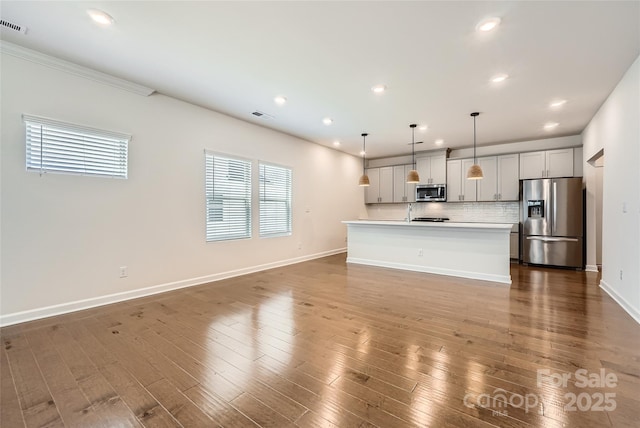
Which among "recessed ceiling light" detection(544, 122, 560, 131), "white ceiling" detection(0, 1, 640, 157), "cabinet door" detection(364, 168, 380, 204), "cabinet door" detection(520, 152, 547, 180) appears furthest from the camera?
"cabinet door" detection(364, 168, 380, 204)

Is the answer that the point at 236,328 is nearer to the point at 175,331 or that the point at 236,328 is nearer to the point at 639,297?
the point at 175,331

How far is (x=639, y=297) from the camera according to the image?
2854mm

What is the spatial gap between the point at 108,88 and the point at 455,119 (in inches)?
209

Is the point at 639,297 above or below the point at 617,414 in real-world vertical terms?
above

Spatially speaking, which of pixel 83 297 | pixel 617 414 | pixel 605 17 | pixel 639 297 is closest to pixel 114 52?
pixel 83 297

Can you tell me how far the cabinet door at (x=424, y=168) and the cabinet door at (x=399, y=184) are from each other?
18.9 inches

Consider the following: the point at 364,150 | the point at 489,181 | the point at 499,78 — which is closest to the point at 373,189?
the point at 364,150

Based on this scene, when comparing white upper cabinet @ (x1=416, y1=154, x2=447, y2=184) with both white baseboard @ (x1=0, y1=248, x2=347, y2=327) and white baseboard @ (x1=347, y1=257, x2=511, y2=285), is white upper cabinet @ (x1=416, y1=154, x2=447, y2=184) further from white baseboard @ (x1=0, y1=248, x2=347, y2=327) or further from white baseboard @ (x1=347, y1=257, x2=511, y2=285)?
white baseboard @ (x1=0, y1=248, x2=347, y2=327)

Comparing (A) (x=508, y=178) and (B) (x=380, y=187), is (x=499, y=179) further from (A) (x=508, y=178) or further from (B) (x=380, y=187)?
(B) (x=380, y=187)

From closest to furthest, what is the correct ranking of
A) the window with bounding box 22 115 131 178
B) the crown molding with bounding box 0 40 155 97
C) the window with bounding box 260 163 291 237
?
1. the crown molding with bounding box 0 40 155 97
2. the window with bounding box 22 115 131 178
3. the window with bounding box 260 163 291 237

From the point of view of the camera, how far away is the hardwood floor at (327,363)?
159 cm

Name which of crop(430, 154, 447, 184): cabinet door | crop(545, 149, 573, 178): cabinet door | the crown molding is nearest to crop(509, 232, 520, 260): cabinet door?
crop(545, 149, 573, 178): cabinet door

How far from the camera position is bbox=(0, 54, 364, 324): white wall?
114 inches

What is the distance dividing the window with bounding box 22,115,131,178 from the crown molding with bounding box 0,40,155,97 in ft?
2.02
